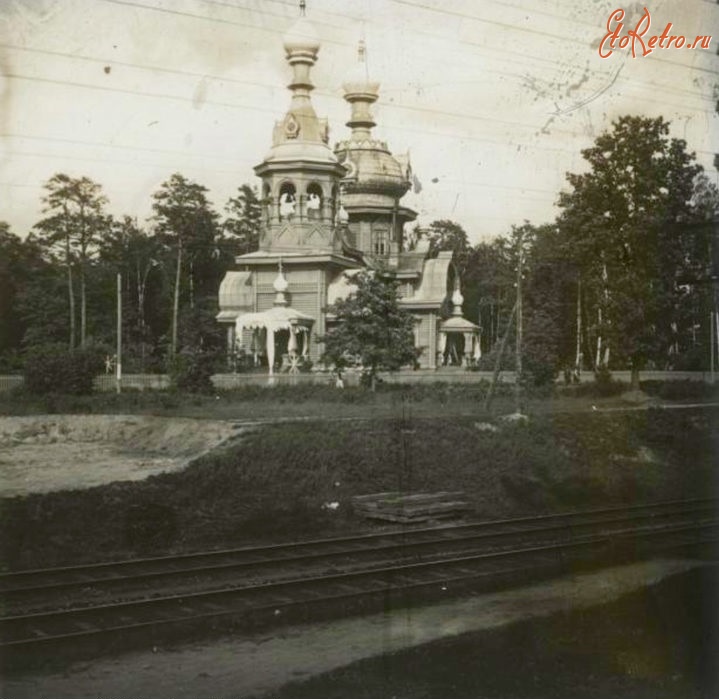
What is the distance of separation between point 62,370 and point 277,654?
466 inches

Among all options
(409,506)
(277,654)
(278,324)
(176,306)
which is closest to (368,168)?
(278,324)

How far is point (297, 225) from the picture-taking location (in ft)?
108

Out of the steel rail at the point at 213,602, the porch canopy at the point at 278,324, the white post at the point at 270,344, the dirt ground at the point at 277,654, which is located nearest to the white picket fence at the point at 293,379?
the porch canopy at the point at 278,324

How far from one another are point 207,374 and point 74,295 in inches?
210

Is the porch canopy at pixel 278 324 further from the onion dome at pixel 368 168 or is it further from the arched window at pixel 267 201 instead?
the onion dome at pixel 368 168

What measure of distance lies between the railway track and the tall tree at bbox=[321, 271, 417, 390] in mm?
9495

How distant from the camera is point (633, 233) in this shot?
26.9 m

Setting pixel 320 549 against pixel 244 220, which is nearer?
pixel 320 549

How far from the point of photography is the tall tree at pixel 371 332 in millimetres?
23734

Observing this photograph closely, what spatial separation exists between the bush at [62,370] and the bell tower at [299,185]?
1408 centimetres

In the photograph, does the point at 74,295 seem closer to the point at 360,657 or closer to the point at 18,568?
the point at 18,568

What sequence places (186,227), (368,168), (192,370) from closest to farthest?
1. (192,370)
2. (186,227)
3. (368,168)

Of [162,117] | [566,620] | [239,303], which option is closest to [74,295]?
[162,117]

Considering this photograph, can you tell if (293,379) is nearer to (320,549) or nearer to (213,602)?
(320,549)
